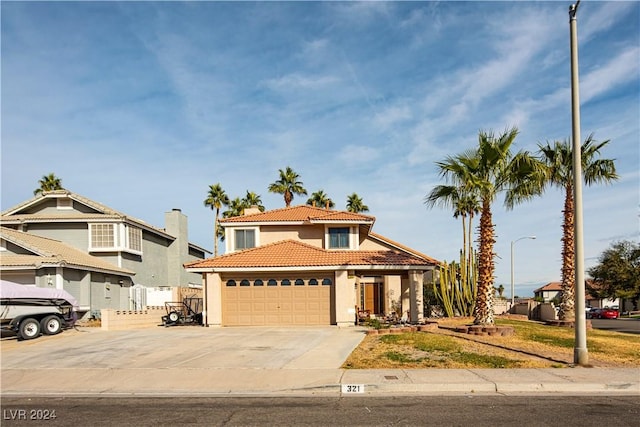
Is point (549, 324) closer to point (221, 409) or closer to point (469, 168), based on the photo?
point (469, 168)

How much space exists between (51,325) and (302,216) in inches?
597

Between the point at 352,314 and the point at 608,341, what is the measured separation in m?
11.4

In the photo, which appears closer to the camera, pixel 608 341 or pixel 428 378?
pixel 428 378

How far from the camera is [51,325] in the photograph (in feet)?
71.5

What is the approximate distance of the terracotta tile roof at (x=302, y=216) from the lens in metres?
29.5

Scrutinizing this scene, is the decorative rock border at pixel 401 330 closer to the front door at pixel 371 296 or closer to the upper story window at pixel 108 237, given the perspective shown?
the front door at pixel 371 296

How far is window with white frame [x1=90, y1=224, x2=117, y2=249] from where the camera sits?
3353 cm

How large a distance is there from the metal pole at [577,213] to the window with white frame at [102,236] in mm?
28458

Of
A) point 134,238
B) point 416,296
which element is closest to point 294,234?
point 416,296

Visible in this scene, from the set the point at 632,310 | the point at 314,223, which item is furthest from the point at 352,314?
the point at 632,310

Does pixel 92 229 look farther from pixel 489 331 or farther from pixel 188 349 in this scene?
pixel 489 331

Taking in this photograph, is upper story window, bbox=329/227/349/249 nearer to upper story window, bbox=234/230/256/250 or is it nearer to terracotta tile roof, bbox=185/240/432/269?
terracotta tile roof, bbox=185/240/432/269

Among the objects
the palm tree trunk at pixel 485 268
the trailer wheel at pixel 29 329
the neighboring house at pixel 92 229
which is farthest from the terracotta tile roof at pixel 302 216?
the trailer wheel at pixel 29 329

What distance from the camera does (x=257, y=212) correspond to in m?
34.1
